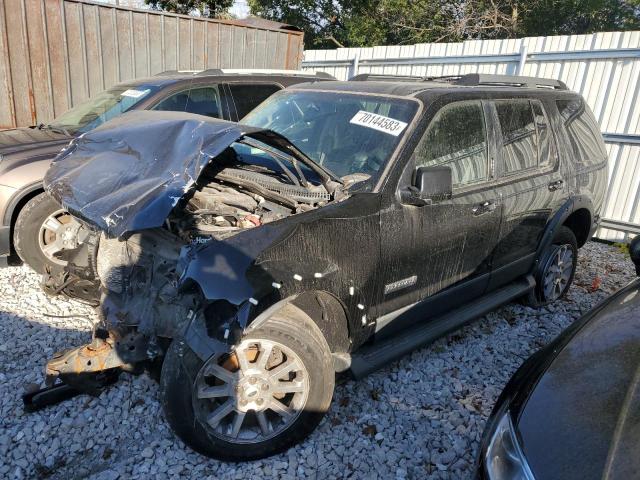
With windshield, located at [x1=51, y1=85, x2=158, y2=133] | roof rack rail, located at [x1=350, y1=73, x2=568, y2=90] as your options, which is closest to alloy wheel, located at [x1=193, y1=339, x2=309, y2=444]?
roof rack rail, located at [x1=350, y1=73, x2=568, y2=90]

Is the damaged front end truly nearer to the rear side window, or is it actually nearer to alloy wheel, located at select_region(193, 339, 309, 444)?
alloy wheel, located at select_region(193, 339, 309, 444)

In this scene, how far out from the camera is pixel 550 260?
4523 mm

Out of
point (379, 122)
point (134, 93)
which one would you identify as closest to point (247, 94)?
point (134, 93)

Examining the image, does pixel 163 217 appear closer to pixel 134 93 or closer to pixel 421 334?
pixel 421 334

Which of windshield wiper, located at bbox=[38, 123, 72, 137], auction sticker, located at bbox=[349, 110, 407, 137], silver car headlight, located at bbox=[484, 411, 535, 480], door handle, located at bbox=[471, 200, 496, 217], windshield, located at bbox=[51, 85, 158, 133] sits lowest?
silver car headlight, located at bbox=[484, 411, 535, 480]

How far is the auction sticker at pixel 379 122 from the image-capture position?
10.2 ft

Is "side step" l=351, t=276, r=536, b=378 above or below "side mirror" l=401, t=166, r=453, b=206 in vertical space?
below

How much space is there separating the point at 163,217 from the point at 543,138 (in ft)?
11.1

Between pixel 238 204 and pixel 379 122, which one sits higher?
pixel 379 122

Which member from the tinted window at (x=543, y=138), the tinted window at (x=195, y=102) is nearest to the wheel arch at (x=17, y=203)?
the tinted window at (x=195, y=102)

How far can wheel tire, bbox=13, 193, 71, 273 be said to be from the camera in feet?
14.5

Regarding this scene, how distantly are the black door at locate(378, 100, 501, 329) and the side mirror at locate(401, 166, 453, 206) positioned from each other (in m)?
0.06

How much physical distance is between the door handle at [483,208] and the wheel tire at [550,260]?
1.24 metres

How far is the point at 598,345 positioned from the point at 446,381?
5.10 feet
